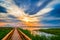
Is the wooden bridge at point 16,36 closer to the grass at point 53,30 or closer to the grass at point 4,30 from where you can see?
the grass at point 4,30

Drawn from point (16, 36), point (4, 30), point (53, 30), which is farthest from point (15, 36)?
point (53, 30)

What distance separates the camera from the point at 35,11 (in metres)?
9.34

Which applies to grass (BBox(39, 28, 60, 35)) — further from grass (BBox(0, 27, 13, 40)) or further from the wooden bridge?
grass (BBox(0, 27, 13, 40))

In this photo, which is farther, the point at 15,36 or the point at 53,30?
the point at 15,36

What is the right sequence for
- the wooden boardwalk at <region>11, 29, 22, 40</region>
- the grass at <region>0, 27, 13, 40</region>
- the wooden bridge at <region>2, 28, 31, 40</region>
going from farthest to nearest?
the wooden boardwalk at <region>11, 29, 22, 40</region> → the grass at <region>0, 27, 13, 40</region> → the wooden bridge at <region>2, 28, 31, 40</region>

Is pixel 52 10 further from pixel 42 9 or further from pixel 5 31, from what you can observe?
pixel 5 31

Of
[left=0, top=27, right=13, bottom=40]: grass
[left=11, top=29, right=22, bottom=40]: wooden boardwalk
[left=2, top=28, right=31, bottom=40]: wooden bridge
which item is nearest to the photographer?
[left=2, top=28, right=31, bottom=40]: wooden bridge

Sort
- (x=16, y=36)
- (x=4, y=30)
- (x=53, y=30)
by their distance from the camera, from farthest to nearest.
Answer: (x=16, y=36) < (x=53, y=30) < (x=4, y=30)

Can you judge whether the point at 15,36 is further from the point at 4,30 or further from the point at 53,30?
the point at 53,30

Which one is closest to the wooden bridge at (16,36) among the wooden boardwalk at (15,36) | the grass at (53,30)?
the wooden boardwalk at (15,36)

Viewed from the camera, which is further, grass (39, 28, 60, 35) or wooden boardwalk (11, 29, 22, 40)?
wooden boardwalk (11, 29, 22, 40)

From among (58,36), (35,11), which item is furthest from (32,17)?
(58,36)

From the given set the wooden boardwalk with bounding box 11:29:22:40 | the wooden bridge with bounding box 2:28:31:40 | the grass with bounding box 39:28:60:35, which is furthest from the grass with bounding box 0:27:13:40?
the grass with bounding box 39:28:60:35

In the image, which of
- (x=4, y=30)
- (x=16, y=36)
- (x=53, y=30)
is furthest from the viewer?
(x=16, y=36)
